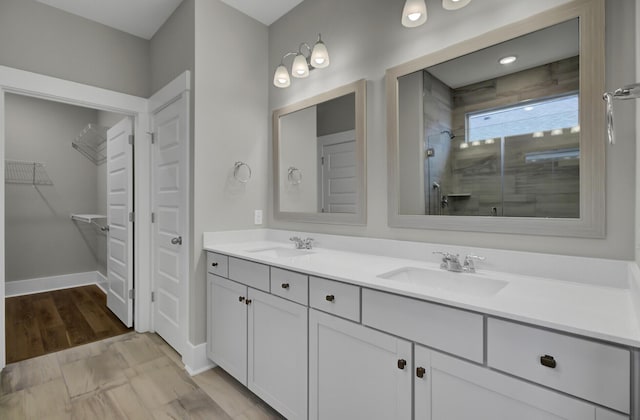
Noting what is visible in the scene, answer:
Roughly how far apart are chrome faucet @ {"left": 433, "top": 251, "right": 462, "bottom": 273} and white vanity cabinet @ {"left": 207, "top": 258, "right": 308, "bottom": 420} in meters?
0.70

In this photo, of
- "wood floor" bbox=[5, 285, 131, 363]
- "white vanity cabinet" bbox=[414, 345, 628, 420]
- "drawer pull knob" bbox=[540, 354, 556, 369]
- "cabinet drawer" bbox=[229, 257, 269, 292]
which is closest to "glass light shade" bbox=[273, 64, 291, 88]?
"cabinet drawer" bbox=[229, 257, 269, 292]

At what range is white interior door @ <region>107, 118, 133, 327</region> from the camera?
284cm

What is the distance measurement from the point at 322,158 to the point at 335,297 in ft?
3.73

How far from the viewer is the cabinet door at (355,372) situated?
115 centimetres

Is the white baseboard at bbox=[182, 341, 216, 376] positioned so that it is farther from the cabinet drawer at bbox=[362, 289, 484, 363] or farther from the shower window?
the shower window

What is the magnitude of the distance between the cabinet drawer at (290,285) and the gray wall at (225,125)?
2.78 ft

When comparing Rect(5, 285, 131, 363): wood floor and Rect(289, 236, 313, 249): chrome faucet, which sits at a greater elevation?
Rect(289, 236, 313, 249): chrome faucet

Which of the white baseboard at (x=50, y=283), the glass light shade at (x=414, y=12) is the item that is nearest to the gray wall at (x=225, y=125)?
the glass light shade at (x=414, y=12)

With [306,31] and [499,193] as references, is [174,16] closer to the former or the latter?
[306,31]

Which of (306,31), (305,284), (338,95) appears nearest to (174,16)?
(306,31)

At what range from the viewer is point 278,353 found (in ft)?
5.41

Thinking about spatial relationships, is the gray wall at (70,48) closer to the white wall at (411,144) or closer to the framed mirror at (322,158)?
the framed mirror at (322,158)

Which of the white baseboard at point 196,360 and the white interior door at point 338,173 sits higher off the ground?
the white interior door at point 338,173

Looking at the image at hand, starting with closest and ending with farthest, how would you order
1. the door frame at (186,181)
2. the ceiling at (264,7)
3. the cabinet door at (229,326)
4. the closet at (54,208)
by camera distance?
1. the cabinet door at (229,326)
2. the door frame at (186,181)
3. the ceiling at (264,7)
4. the closet at (54,208)
